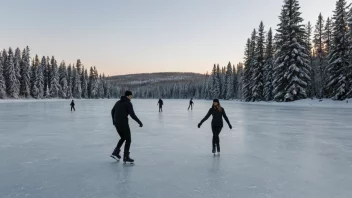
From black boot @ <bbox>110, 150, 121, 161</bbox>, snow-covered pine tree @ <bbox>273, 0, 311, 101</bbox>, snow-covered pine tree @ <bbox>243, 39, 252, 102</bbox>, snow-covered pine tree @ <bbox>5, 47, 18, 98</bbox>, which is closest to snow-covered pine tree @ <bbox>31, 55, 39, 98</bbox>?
snow-covered pine tree @ <bbox>5, 47, 18, 98</bbox>

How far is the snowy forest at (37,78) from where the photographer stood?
70062mm

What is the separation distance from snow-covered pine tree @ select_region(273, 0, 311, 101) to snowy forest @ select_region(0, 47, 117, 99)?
63.0 meters

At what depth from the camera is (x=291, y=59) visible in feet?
139

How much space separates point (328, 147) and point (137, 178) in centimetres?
695

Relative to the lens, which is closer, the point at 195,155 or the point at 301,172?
the point at 301,172

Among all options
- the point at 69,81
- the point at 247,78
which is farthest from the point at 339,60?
the point at 69,81

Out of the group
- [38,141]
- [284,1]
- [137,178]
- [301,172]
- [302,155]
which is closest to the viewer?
[137,178]

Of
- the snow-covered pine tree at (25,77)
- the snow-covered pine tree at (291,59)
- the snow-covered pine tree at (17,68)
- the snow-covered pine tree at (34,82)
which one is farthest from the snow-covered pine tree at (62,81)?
the snow-covered pine tree at (291,59)

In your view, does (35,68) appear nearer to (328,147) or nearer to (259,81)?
(259,81)

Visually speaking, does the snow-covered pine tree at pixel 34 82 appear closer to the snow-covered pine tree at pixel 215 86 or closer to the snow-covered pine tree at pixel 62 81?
the snow-covered pine tree at pixel 62 81

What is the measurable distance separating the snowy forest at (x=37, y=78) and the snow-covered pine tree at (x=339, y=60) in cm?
6993

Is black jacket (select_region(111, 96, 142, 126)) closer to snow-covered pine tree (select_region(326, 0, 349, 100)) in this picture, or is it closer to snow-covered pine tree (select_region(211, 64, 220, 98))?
snow-covered pine tree (select_region(326, 0, 349, 100))

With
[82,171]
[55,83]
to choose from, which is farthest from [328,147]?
[55,83]

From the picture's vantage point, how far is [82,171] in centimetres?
604
